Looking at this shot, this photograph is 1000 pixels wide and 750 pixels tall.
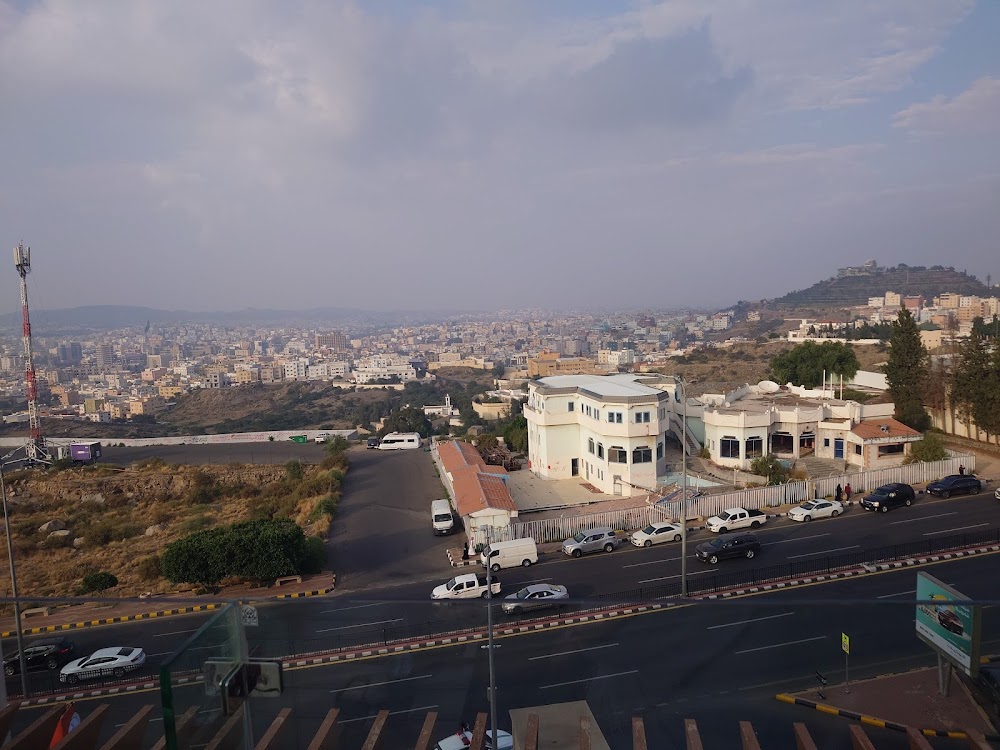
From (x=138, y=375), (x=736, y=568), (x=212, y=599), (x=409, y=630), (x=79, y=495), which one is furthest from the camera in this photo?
(x=138, y=375)

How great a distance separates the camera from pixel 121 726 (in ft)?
10.6

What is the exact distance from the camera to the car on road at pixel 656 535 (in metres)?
17.5

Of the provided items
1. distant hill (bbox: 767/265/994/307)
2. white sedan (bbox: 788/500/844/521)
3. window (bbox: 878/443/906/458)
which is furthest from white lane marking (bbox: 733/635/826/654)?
distant hill (bbox: 767/265/994/307)

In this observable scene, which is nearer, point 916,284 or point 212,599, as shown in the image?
point 212,599

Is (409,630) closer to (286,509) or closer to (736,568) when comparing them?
(736,568)

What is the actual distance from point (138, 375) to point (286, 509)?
112m

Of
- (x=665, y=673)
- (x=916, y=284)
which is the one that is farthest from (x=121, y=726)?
(x=916, y=284)

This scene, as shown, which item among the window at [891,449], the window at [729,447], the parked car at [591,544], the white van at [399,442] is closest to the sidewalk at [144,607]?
the parked car at [591,544]

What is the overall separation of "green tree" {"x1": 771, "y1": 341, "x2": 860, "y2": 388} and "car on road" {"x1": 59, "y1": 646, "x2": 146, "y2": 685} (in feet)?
110

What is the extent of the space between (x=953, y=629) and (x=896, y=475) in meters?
21.0

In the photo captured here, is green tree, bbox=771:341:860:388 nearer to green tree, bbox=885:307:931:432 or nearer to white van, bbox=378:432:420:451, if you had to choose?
green tree, bbox=885:307:931:432

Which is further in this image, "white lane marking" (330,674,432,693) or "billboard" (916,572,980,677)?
"white lane marking" (330,674,432,693)

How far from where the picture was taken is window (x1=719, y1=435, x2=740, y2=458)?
23.8m

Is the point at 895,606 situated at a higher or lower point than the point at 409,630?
higher
